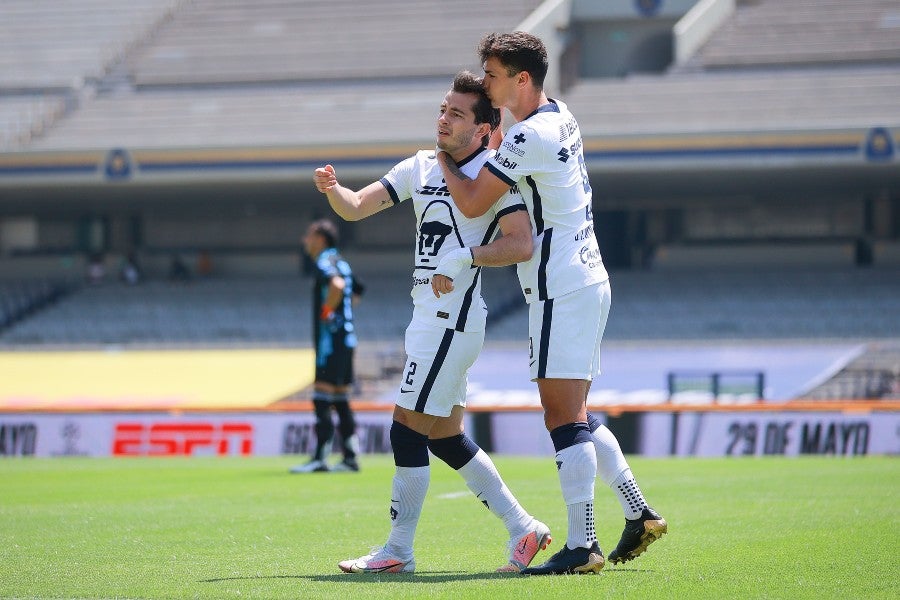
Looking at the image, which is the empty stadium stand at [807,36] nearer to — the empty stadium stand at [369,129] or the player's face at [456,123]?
the empty stadium stand at [369,129]

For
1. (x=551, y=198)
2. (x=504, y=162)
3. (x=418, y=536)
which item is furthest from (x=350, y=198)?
(x=418, y=536)

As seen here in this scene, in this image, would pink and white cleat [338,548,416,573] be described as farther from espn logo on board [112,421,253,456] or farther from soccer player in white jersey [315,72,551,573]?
espn logo on board [112,421,253,456]

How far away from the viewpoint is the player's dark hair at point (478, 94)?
584 centimetres

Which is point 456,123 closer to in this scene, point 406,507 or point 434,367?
point 434,367

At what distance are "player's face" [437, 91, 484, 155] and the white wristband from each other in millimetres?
563

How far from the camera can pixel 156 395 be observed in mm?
24344

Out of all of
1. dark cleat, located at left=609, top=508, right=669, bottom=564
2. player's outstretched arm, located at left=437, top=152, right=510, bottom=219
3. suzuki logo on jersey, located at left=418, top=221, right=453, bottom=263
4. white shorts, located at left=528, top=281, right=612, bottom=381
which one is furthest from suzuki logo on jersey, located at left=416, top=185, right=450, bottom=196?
dark cleat, located at left=609, top=508, right=669, bottom=564

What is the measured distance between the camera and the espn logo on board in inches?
637

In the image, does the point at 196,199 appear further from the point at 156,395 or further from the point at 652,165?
the point at 652,165

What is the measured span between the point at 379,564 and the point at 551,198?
5.86 feet

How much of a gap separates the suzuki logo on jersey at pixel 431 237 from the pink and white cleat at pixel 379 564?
134 centimetres

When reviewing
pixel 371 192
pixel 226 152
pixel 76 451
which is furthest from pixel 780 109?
pixel 371 192

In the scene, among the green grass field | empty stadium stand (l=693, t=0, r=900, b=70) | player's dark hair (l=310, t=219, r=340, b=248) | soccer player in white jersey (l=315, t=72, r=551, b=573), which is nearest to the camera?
the green grass field

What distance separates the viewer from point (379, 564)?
579 cm
